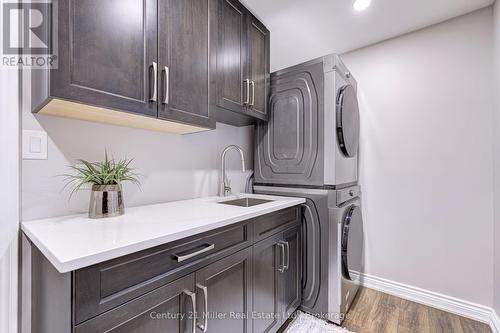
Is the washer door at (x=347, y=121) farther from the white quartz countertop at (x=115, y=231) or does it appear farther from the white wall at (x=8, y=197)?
the white wall at (x=8, y=197)

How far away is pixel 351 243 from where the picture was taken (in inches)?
73.1

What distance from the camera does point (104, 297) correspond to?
71 cm

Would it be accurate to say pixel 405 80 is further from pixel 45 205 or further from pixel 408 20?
pixel 45 205

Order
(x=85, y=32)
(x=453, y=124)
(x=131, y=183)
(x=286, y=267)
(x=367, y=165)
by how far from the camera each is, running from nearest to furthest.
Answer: (x=85, y=32), (x=131, y=183), (x=286, y=267), (x=453, y=124), (x=367, y=165)

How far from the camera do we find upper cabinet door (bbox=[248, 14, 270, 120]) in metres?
1.80

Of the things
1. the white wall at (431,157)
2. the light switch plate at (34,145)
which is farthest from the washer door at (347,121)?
the light switch plate at (34,145)

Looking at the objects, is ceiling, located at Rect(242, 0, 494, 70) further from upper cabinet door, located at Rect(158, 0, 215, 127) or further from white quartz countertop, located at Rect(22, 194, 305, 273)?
white quartz countertop, located at Rect(22, 194, 305, 273)

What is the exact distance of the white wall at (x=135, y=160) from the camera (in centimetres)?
107

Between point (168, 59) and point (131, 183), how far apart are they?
76 cm

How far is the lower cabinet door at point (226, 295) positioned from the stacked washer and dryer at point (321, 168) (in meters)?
0.73

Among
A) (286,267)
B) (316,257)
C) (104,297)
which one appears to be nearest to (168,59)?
(104,297)

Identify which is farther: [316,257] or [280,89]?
[280,89]

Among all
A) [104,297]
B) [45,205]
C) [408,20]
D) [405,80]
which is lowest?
[104,297]

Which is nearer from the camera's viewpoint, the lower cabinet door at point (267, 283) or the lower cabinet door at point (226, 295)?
the lower cabinet door at point (226, 295)
